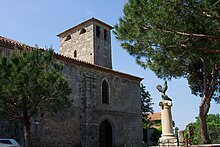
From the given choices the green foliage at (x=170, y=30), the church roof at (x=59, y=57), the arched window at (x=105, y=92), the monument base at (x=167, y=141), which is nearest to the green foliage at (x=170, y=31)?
the green foliage at (x=170, y=30)

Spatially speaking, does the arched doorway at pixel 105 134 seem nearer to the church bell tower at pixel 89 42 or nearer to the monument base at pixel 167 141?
the church bell tower at pixel 89 42

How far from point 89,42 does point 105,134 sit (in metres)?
9.15

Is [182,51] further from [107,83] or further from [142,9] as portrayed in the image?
[107,83]

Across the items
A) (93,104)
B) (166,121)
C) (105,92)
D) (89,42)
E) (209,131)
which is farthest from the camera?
(89,42)

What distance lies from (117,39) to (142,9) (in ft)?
5.81

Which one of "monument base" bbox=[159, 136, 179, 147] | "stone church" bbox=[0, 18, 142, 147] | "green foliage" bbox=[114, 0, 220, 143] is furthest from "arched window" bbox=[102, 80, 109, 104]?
"green foliage" bbox=[114, 0, 220, 143]

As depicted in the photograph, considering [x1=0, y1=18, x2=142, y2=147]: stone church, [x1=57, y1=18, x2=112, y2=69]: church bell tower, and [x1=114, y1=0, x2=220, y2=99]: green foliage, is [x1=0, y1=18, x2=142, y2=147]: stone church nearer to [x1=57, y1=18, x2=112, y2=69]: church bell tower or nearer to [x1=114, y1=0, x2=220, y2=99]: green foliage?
[x1=57, y1=18, x2=112, y2=69]: church bell tower

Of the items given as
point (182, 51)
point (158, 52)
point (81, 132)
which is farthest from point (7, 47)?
point (182, 51)

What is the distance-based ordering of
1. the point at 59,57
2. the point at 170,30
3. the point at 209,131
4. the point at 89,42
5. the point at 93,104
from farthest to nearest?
the point at 89,42, the point at 93,104, the point at 59,57, the point at 209,131, the point at 170,30

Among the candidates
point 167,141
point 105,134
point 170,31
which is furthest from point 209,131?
point 170,31

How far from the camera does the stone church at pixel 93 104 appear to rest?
16.1 meters

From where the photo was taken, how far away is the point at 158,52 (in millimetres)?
9445

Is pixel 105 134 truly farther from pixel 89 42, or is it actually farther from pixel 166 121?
pixel 89 42

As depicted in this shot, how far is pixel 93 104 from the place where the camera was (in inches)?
731
